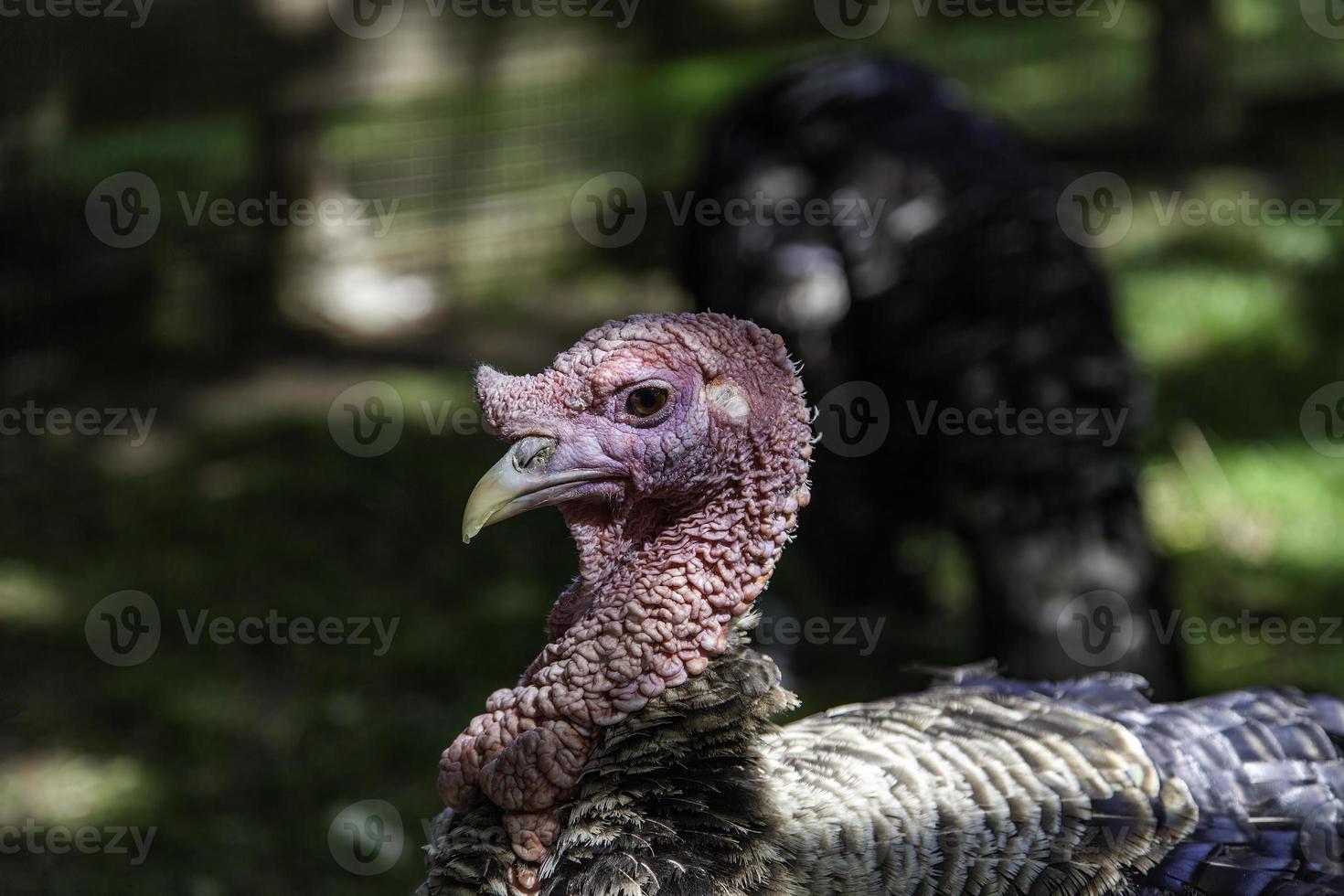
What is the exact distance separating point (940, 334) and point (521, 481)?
2524mm

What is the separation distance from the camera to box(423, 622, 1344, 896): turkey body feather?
2273 millimetres

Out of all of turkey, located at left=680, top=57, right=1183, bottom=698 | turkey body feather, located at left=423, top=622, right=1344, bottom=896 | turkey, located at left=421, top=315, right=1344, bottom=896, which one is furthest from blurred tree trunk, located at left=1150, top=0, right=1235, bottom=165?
turkey, located at left=421, top=315, right=1344, bottom=896

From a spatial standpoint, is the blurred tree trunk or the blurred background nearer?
the blurred background

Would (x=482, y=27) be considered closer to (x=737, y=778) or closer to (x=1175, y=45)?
(x=1175, y=45)

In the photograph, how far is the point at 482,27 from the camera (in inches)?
304

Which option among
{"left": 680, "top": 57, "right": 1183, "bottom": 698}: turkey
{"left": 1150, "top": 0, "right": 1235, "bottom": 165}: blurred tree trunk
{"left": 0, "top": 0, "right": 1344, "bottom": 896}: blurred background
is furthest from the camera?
{"left": 1150, "top": 0, "right": 1235, "bottom": 165}: blurred tree trunk

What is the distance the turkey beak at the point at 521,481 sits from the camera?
7.65 feet

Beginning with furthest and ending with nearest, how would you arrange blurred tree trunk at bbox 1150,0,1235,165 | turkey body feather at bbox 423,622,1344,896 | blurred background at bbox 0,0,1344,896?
blurred tree trunk at bbox 1150,0,1235,165 → blurred background at bbox 0,0,1344,896 → turkey body feather at bbox 423,622,1344,896

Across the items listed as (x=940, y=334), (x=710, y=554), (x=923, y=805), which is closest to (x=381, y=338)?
(x=940, y=334)

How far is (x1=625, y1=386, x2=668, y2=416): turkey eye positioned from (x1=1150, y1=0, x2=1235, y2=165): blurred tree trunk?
624cm

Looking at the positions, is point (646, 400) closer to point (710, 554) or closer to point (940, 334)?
point (710, 554)

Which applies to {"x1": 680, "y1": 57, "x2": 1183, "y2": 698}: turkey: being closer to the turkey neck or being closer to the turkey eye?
the turkey neck

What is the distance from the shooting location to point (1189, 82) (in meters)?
7.82

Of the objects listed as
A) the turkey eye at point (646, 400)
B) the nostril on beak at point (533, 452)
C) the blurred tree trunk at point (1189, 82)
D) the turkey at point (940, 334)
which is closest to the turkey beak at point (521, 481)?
the nostril on beak at point (533, 452)
